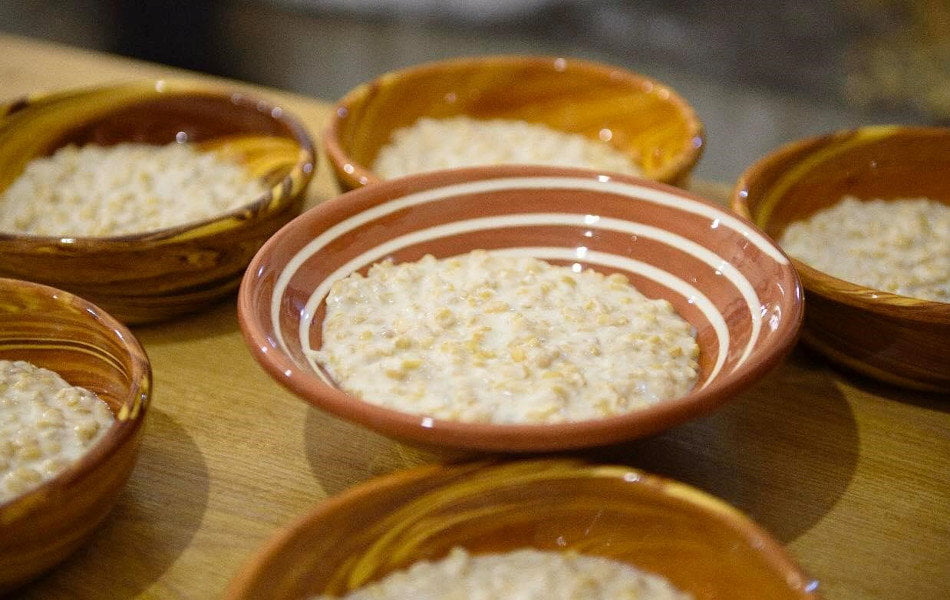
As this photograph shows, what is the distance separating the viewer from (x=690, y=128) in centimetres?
172

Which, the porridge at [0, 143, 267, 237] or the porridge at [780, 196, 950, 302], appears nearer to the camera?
the porridge at [780, 196, 950, 302]

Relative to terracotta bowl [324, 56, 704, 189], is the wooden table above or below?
below

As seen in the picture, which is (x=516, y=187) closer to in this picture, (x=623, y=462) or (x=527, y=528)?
(x=623, y=462)

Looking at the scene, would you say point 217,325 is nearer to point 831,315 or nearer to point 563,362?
point 563,362

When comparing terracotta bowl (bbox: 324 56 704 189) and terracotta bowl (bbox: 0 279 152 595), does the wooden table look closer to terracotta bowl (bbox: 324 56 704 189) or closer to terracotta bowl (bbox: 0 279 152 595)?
terracotta bowl (bbox: 0 279 152 595)

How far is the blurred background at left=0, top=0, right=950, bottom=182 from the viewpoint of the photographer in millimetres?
3125

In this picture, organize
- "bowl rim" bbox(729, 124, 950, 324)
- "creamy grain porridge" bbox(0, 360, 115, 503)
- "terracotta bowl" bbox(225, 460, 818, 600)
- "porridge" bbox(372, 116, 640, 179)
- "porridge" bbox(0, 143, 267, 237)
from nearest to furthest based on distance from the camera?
1. "terracotta bowl" bbox(225, 460, 818, 600)
2. "creamy grain porridge" bbox(0, 360, 115, 503)
3. "bowl rim" bbox(729, 124, 950, 324)
4. "porridge" bbox(0, 143, 267, 237)
5. "porridge" bbox(372, 116, 640, 179)

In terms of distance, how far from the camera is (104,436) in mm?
968

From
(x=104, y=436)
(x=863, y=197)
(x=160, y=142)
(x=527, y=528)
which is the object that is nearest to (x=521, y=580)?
(x=527, y=528)

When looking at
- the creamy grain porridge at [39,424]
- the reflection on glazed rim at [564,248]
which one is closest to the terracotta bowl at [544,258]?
the reflection on glazed rim at [564,248]

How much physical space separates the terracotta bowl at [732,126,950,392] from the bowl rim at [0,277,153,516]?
0.86 m

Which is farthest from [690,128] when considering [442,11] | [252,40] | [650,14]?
[252,40]

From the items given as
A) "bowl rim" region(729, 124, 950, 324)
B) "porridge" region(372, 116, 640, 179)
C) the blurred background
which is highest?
"bowl rim" region(729, 124, 950, 324)

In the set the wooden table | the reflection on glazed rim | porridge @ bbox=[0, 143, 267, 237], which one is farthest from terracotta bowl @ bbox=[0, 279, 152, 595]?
porridge @ bbox=[0, 143, 267, 237]
